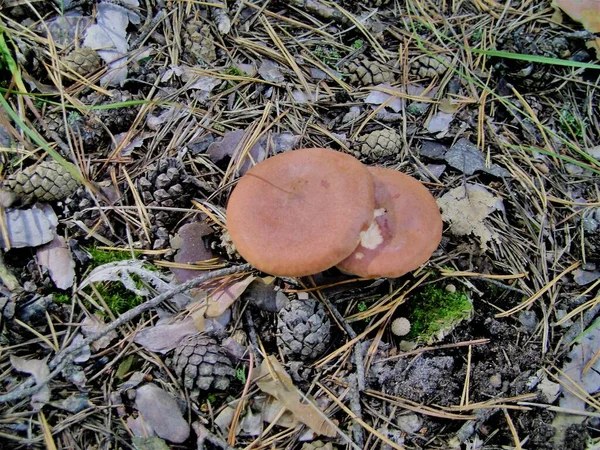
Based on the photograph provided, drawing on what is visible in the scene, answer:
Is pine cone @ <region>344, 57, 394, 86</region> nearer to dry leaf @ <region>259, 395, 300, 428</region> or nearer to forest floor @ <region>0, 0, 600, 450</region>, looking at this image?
forest floor @ <region>0, 0, 600, 450</region>

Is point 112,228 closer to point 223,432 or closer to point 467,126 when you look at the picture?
point 223,432

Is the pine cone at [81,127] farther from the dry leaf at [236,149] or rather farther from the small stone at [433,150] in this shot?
the small stone at [433,150]

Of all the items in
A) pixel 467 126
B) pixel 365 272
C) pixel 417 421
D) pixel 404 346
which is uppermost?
pixel 467 126

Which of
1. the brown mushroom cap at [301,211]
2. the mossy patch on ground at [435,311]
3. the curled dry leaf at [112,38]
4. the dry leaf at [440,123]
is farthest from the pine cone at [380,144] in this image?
the curled dry leaf at [112,38]

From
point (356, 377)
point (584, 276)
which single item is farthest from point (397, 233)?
point (584, 276)

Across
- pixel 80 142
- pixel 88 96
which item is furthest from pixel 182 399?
pixel 88 96

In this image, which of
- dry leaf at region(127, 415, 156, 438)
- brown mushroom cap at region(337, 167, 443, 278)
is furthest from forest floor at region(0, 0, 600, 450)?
brown mushroom cap at region(337, 167, 443, 278)

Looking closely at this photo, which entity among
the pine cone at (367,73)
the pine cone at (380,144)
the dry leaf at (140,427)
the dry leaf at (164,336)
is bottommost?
the dry leaf at (140,427)
